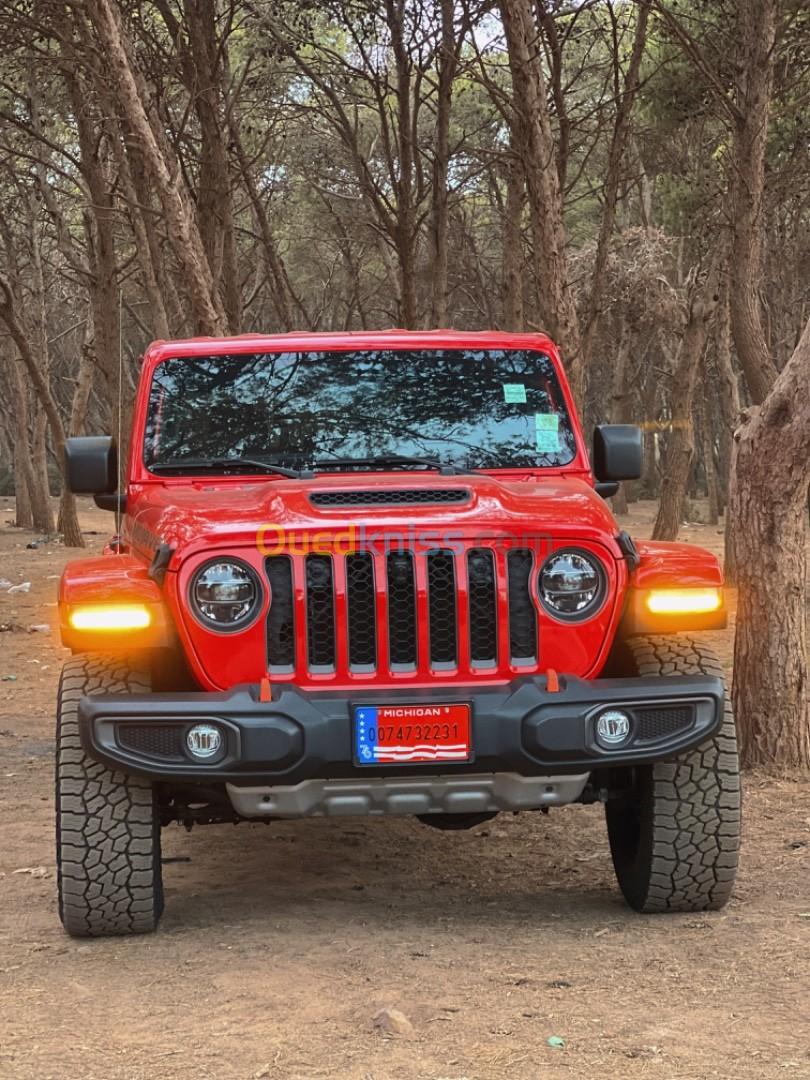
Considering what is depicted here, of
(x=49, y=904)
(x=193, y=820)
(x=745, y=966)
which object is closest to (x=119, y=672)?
(x=193, y=820)

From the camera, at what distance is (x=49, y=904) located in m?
5.72

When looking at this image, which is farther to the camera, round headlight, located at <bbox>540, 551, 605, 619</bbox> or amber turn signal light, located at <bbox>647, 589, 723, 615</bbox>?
amber turn signal light, located at <bbox>647, 589, 723, 615</bbox>

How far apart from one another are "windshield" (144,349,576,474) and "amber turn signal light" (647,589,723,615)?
1258 mm

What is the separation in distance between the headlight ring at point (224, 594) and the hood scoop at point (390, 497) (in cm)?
35

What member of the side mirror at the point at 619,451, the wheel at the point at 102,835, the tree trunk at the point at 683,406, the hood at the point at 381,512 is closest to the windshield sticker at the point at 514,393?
the side mirror at the point at 619,451

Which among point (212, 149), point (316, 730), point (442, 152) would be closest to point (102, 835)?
point (316, 730)

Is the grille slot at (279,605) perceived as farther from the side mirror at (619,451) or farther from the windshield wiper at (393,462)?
the side mirror at (619,451)

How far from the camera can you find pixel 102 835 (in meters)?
4.98

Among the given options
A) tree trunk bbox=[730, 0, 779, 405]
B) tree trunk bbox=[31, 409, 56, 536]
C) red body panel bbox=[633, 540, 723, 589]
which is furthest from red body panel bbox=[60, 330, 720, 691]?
tree trunk bbox=[31, 409, 56, 536]

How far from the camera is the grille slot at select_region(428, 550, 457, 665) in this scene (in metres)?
4.86

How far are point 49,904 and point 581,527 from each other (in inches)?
95.3

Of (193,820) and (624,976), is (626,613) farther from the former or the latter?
(193,820)

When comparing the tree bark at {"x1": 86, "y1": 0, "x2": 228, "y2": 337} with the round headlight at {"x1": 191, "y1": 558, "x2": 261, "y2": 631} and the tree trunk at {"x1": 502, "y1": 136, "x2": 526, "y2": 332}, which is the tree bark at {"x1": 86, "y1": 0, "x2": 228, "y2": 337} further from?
the round headlight at {"x1": 191, "y1": 558, "x2": 261, "y2": 631}

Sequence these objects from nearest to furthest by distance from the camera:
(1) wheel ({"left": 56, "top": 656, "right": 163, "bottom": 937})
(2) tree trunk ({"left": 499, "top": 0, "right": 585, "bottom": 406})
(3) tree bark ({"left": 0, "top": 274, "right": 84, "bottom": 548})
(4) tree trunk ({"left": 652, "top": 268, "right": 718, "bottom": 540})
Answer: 1. (1) wheel ({"left": 56, "top": 656, "right": 163, "bottom": 937})
2. (2) tree trunk ({"left": 499, "top": 0, "right": 585, "bottom": 406})
3. (3) tree bark ({"left": 0, "top": 274, "right": 84, "bottom": 548})
4. (4) tree trunk ({"left": 652, "top": 268, "right": 718, "bottom": 540})
